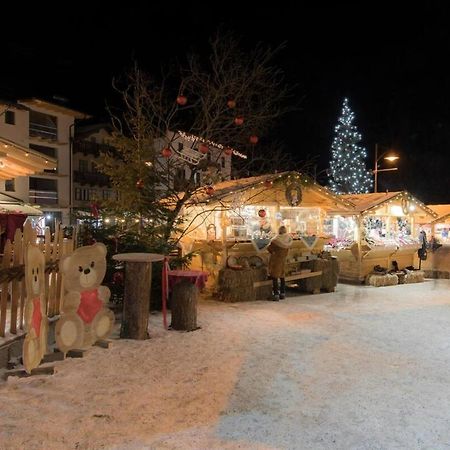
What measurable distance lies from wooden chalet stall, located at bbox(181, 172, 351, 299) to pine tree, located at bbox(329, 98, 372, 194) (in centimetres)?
2513

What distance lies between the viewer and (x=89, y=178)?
41.0 m

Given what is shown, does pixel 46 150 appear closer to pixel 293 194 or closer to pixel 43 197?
pixel 43 197

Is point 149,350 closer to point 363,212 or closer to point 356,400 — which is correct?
point 356,400

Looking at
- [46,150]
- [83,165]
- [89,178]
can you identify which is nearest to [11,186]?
[46,150]

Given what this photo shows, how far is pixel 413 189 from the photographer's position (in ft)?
166

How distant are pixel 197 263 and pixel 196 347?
19.1 feet

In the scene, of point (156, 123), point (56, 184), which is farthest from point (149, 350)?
point (56, 184)

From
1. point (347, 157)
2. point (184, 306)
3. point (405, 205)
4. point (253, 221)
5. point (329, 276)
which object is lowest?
point (184, 306)

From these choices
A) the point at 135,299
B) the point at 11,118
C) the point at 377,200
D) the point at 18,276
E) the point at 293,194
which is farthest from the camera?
the point at 11,118

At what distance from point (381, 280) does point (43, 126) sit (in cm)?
3199

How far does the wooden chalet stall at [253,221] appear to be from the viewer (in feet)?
37.8

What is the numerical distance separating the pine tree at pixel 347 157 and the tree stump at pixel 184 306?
3294 cm

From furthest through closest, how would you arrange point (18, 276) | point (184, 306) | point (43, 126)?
1. point (43, 126)
2. point (184, 306)
3. point (18, 276)

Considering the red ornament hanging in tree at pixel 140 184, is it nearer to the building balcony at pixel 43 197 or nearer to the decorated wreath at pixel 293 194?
the decorated wreath at pixel 293 194
